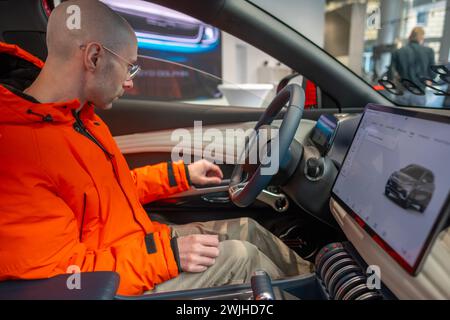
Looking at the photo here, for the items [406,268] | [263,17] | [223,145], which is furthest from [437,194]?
[223,145]

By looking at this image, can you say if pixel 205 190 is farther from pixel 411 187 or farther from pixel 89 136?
pixel 411 187

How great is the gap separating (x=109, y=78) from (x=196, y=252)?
531 millimetres

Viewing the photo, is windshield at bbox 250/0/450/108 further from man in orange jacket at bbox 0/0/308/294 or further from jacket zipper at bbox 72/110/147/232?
jacket zipper at bbox 72/110/147/232

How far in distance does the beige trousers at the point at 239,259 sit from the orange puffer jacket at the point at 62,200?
93mm

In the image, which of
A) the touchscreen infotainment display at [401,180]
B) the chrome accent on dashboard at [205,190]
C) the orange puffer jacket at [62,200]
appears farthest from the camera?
the chrome accent on dashboard at [205,190]

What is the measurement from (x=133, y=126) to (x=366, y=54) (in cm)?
134

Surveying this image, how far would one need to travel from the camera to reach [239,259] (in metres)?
0.96

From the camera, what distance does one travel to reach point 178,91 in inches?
84.0

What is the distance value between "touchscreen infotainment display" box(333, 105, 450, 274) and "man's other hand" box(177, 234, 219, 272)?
0.37 meters

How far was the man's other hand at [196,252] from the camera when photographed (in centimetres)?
87

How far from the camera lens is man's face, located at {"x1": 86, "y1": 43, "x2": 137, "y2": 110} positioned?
0.93 metres

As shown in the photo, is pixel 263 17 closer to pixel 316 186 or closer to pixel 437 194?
pixel 316 186

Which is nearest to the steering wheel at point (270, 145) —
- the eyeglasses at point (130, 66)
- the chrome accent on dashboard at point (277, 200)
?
the chrome accent on dashboard at point (277, 200)

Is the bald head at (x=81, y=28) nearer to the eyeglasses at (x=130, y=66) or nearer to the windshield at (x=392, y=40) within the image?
the eyeglasses at (x=130, y=66)
